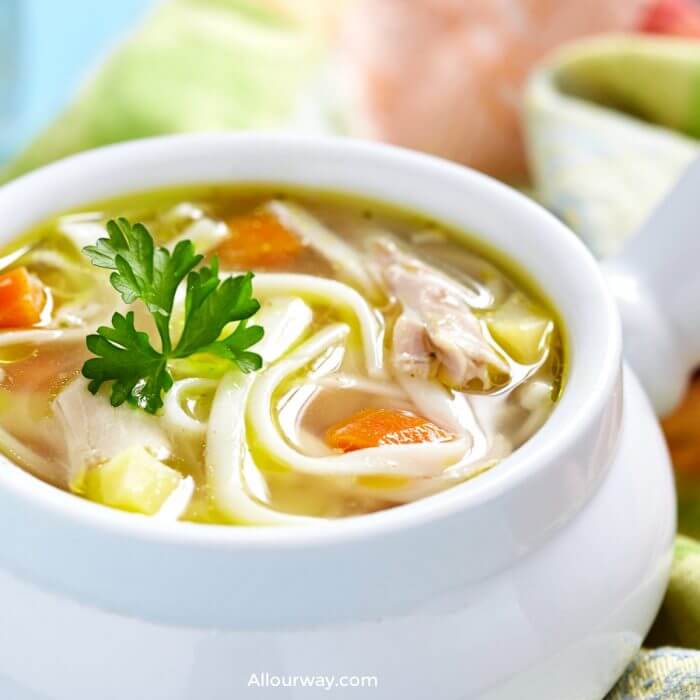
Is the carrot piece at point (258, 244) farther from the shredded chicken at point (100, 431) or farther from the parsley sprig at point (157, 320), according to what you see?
the shredded chicken at point (100, 431)

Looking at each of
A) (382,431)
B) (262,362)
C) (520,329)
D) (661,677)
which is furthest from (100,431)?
(661,677)

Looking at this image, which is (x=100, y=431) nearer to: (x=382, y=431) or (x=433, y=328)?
(x=382, y=431)

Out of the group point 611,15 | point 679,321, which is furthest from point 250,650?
point 611,15

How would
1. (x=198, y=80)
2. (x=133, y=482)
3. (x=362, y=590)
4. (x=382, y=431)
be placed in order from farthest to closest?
(x=198, y=80)
(x=382, y=431)
(x=133, y=482)
(x=362, y=590)

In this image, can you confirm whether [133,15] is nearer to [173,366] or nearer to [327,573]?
[173,366]

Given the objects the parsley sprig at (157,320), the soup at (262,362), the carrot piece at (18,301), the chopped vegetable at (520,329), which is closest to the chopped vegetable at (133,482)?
the soup at (262,362)
